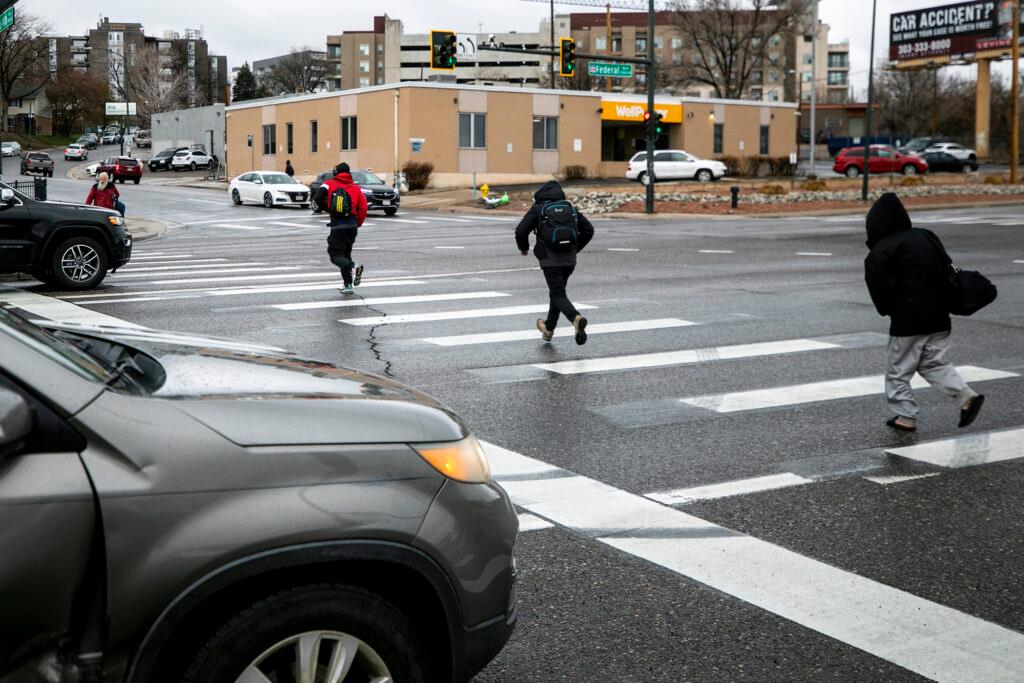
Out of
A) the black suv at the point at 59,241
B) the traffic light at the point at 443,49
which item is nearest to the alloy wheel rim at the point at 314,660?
the black suv at the point at 59,241

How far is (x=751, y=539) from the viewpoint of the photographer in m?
5.72

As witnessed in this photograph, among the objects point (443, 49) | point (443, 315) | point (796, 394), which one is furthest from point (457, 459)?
point (443, 49)

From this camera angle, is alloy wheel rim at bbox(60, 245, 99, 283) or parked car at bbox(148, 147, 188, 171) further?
parked car at bbox(148, 147, 188, 171)

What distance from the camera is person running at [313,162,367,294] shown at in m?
15.7

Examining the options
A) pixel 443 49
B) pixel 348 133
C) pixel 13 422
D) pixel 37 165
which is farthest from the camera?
pixel 37 165

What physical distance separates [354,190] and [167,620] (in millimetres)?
13523

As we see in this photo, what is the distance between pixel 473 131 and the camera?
196 ft

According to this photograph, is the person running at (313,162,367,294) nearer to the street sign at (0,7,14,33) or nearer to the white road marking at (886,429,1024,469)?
the street sign at (0,7,14,33)

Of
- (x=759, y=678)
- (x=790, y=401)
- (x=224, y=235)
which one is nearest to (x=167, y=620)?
(x=759, y=678)

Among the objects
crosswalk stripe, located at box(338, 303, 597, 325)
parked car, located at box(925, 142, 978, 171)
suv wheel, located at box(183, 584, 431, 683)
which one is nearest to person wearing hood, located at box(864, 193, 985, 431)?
suv wheel, located at box(183, 584, 431, 683)

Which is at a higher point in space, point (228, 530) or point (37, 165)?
point (37, 165)

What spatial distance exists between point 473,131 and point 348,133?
7152 mm

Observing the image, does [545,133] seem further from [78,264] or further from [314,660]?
[314,660]

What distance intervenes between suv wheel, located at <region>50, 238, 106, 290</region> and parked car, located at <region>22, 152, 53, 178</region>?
64.2 metres
